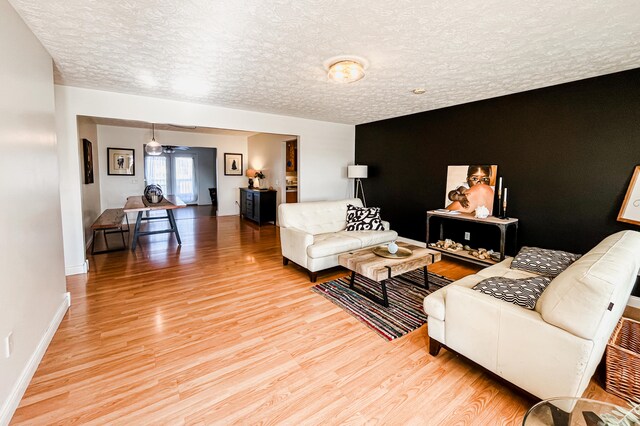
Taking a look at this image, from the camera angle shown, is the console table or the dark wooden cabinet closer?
the console table

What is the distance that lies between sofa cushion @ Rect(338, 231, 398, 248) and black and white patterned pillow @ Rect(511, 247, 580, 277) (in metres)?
1.69

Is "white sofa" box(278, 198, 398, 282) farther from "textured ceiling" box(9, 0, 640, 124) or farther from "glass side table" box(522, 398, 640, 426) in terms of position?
"glass side table" box(522, 398, 640, 426)

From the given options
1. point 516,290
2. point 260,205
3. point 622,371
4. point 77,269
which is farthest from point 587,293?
point 260,205

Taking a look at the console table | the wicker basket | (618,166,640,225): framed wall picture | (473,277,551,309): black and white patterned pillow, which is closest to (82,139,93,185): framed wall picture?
the console table

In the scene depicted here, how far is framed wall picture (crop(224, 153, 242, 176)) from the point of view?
27.7 ft

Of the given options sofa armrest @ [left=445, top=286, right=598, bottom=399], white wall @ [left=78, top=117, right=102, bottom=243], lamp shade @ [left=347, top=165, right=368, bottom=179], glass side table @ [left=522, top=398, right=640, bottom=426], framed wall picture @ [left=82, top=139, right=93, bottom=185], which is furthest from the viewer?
lamp shade @ [left=347, top=165, right=368, bottom=179]

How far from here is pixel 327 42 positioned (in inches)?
91.6

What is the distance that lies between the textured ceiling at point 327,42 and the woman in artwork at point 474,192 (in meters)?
1.12

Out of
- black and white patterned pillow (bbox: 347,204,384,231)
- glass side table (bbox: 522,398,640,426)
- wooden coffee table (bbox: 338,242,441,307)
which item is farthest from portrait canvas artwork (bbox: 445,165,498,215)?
glass side table (bbox: 522,398,640,426)

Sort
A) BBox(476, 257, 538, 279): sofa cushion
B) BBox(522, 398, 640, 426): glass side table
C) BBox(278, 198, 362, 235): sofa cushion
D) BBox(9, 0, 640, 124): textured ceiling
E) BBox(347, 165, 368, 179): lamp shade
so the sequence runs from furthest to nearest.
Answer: BBox(347, 165, 368, 179): lamp shade → BBox(278, 198, 362, 235): sofa cushion → BBox(476, 257, 538, 279): sofa cushion → BBox(9, 0, 640, 124): textured ceiling → BBox(522, 398, 640, 426): glass side table

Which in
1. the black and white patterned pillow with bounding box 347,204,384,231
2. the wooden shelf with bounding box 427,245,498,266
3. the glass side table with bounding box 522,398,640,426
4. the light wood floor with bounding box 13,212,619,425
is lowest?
the light wood floor with bounding box 13,212,619,425

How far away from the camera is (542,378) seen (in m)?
1.57

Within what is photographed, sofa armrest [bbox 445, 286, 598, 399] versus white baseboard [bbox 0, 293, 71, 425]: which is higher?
sofa armrest [bbox 445, 286, 598, 399]

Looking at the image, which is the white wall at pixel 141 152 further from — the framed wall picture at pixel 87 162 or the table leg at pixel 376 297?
the table leg at pixel 376 297
